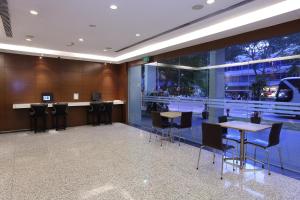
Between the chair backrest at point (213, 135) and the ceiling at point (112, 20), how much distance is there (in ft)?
7.20

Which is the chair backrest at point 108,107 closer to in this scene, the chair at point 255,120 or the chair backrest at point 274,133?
the chair at point 255,120

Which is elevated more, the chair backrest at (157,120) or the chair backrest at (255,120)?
the chair backrest at (255,120)

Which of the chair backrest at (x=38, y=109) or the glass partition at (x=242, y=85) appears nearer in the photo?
the glass partition at (x=242, y=85)

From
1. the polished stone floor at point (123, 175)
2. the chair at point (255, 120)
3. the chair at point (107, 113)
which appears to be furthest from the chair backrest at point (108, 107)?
the chair at point (255, 120)

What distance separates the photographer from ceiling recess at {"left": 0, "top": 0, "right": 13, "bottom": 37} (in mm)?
3391

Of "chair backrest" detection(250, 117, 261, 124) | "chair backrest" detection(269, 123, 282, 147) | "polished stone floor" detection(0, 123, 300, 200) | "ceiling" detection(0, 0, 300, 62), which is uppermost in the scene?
"ceiling" detection(0, 0, 300, 62)

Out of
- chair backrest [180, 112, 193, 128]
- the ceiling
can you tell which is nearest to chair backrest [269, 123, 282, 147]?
the ceiling

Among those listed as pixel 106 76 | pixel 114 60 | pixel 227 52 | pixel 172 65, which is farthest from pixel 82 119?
pixel 227 52

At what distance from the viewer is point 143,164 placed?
408 centimetres

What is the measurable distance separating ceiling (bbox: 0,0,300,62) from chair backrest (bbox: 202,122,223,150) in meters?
2.19

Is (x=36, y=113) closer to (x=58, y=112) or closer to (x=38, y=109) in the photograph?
(x=38, y=109)

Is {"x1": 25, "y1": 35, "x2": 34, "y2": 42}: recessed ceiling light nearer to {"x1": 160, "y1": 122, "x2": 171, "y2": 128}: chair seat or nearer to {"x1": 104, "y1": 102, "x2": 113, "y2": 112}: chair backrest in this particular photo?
{"x1": 104, "y1": 102, "x2": 113, "y2": 112}: chair backrest

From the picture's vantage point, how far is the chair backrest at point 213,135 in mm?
3502

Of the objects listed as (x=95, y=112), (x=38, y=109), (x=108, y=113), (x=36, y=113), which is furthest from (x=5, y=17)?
(x=108, y=113)
